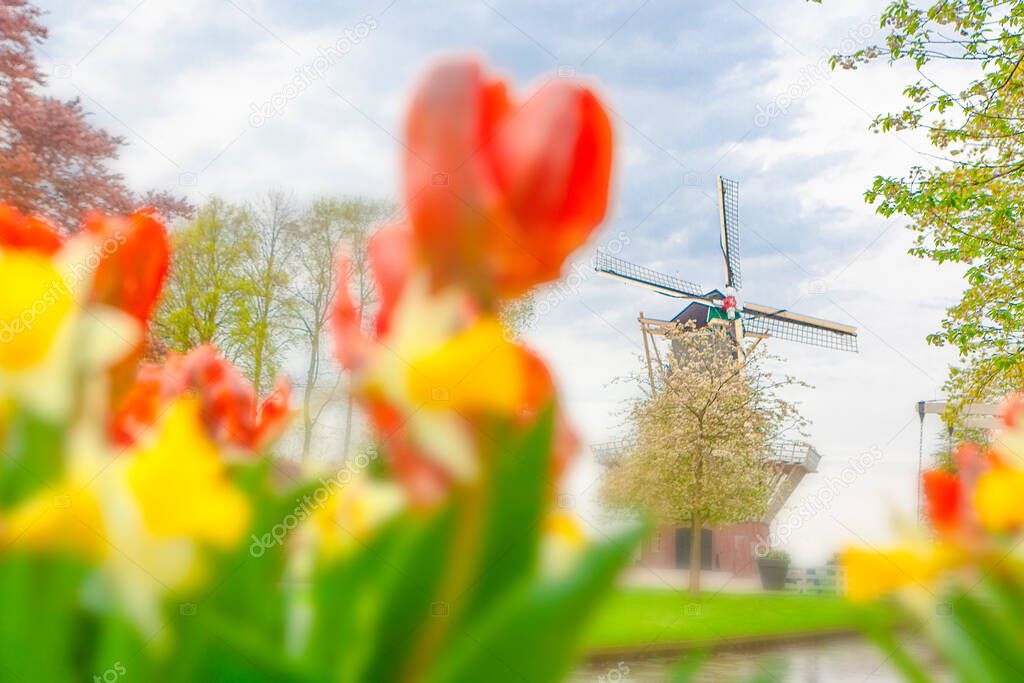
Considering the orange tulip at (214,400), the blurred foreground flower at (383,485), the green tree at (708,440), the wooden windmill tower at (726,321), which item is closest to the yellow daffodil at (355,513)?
the blurred foreground flower at (383,485)

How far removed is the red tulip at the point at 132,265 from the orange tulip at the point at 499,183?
161 mm

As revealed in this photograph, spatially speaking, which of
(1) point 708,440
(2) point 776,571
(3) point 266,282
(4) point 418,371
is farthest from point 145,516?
(1) point 708,440

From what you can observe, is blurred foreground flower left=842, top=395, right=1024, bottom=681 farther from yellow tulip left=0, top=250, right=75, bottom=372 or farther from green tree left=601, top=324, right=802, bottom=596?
green tree left=601, top=324, right=802, bottom=596

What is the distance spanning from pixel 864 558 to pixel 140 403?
0.40 meters

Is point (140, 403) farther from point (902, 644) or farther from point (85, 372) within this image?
point (902, 644)

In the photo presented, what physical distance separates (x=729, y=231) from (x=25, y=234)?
26.3 metres

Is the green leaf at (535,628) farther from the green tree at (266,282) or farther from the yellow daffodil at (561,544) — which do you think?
the green tree at (266,282)

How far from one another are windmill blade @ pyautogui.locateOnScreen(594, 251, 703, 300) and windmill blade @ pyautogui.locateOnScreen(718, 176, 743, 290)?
1086 millimetres

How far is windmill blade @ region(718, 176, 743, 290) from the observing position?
2533 cm

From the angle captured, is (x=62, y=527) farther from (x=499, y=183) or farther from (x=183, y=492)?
(x=499, y=183)

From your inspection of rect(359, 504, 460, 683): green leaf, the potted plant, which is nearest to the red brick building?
the potted plant

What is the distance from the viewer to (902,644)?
1.63 ft

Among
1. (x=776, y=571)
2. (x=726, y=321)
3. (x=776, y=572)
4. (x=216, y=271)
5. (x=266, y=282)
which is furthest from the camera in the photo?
(x=726, y=321)

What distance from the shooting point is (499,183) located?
1.06ft
